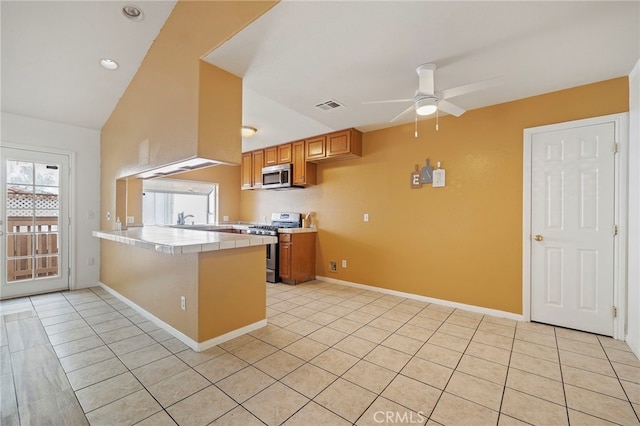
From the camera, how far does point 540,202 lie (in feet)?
9.87

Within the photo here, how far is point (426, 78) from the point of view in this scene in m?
2.45

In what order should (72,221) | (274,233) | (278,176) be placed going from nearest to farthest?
(72,221)
(274,233)
(278,176)

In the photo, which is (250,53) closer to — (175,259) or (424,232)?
(175,259)

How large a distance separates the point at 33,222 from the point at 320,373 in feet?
15.1

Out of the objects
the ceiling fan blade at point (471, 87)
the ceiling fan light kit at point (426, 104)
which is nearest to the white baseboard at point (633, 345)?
the ceiling fan blade at point (471, 87)

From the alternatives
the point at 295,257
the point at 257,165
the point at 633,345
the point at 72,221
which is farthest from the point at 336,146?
the point at 72,221

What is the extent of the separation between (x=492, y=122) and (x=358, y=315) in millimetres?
2775

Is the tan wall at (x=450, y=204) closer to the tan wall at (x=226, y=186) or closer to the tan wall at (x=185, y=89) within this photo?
the tan wall at (x=185, y=89)

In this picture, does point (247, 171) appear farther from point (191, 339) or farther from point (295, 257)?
point (191, 339)

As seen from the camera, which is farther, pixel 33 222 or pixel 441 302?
pixel 33 222

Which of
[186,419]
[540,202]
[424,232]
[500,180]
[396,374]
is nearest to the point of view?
[186,419]

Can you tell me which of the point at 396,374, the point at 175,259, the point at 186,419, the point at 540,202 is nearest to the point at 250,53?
the point at 175,259

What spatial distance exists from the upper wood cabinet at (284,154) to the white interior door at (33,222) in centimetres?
327

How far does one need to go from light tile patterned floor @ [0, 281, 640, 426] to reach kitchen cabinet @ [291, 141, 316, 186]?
2456 millimetres
